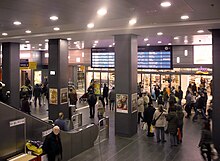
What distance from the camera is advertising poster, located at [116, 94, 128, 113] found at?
11.0 metres

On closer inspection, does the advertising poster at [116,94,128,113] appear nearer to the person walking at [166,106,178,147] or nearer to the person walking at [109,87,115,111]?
the person walking at [166,106,178,147]

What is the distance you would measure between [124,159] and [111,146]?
1.40 meters


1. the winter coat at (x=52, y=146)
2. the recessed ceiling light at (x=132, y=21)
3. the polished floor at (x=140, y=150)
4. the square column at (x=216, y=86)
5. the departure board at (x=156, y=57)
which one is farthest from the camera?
the departure board at (x=156, y=57)

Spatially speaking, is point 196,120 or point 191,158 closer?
point 191,158

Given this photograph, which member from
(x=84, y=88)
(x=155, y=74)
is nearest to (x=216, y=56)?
(x=155, y=74)

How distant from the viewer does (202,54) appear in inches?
726

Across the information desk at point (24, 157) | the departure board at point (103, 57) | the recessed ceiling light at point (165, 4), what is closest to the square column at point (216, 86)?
the recessed ceiling light at point (165, 4)

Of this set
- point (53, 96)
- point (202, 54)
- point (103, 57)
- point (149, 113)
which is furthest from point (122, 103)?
point (202, 54)

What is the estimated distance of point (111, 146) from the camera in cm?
963

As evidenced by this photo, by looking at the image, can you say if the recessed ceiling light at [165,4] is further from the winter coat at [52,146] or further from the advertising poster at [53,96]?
the advertising poster at [53,96]

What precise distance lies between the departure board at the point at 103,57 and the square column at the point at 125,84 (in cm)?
607

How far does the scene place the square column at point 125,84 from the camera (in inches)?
429

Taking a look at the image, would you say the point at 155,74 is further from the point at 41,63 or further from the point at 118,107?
the point at 41,63

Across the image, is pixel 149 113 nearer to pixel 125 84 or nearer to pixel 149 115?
pixel 149 115
